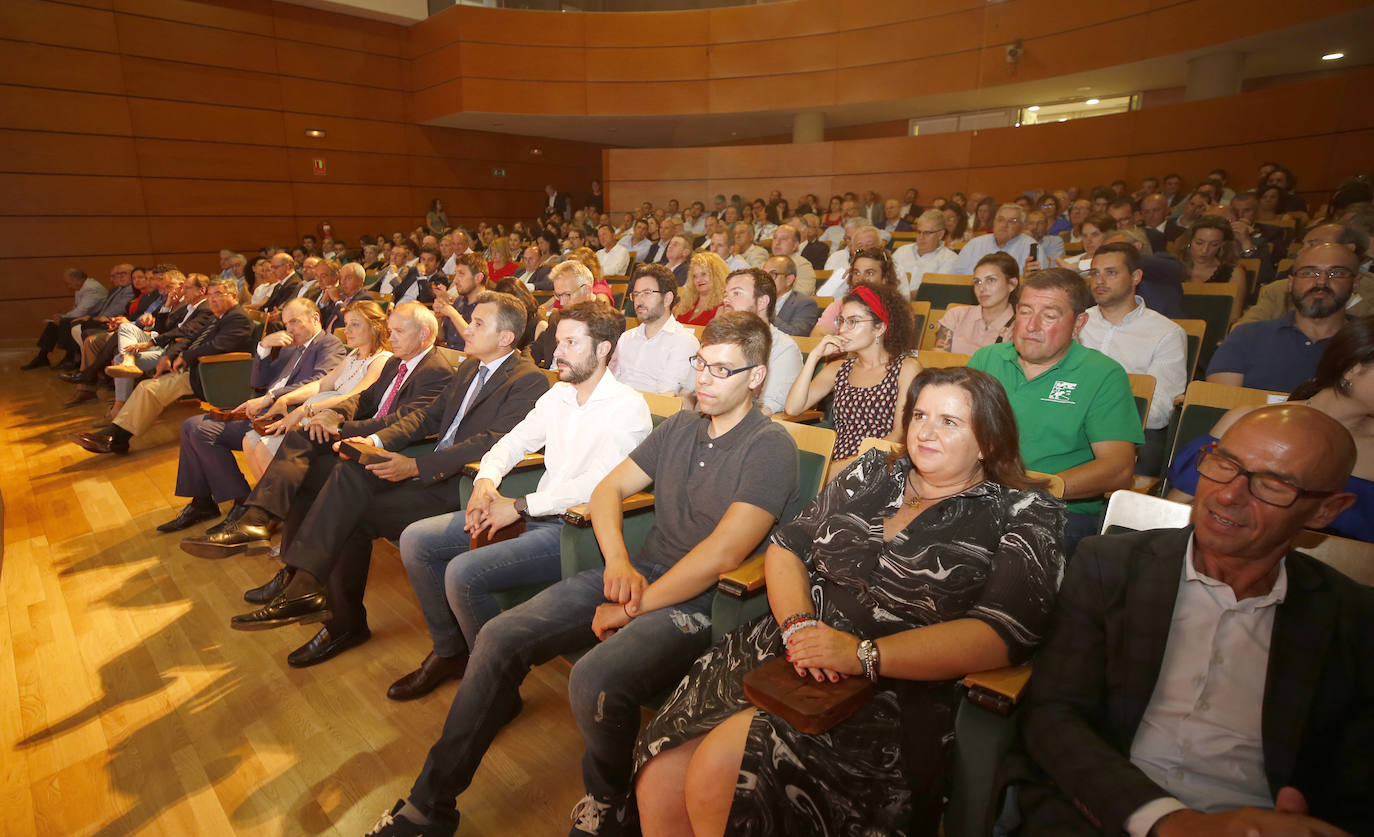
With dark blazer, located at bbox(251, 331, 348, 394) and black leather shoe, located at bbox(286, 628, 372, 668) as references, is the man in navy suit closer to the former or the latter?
dark blazer, located at bbox(251, 331, 348, 394)

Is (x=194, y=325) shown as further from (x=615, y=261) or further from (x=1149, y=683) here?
(x=1149, y=683)

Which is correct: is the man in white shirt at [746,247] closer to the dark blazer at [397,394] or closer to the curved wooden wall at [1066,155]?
the dark blazer at [397,394]

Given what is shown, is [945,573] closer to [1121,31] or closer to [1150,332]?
[1150,332]

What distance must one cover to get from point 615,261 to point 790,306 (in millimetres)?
4432

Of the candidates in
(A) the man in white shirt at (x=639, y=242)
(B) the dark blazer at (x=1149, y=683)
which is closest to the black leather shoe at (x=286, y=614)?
(B) the dark blazer at (x=1149, y=683)

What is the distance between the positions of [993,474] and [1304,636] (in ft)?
1.67

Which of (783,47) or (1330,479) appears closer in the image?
(1330,479)

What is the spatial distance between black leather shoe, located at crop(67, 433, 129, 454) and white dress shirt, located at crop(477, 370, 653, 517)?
3.43 meters

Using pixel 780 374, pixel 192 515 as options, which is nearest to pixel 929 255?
pixel 780 374

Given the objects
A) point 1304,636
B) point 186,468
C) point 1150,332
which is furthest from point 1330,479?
point 186,468

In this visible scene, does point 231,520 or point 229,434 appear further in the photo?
point 229,434

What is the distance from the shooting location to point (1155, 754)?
1109mm

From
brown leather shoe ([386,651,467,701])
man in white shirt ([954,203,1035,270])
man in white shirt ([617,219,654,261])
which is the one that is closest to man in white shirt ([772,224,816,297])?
man in white shirt ([954,203,1035,270])

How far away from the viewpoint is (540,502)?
2.06m
